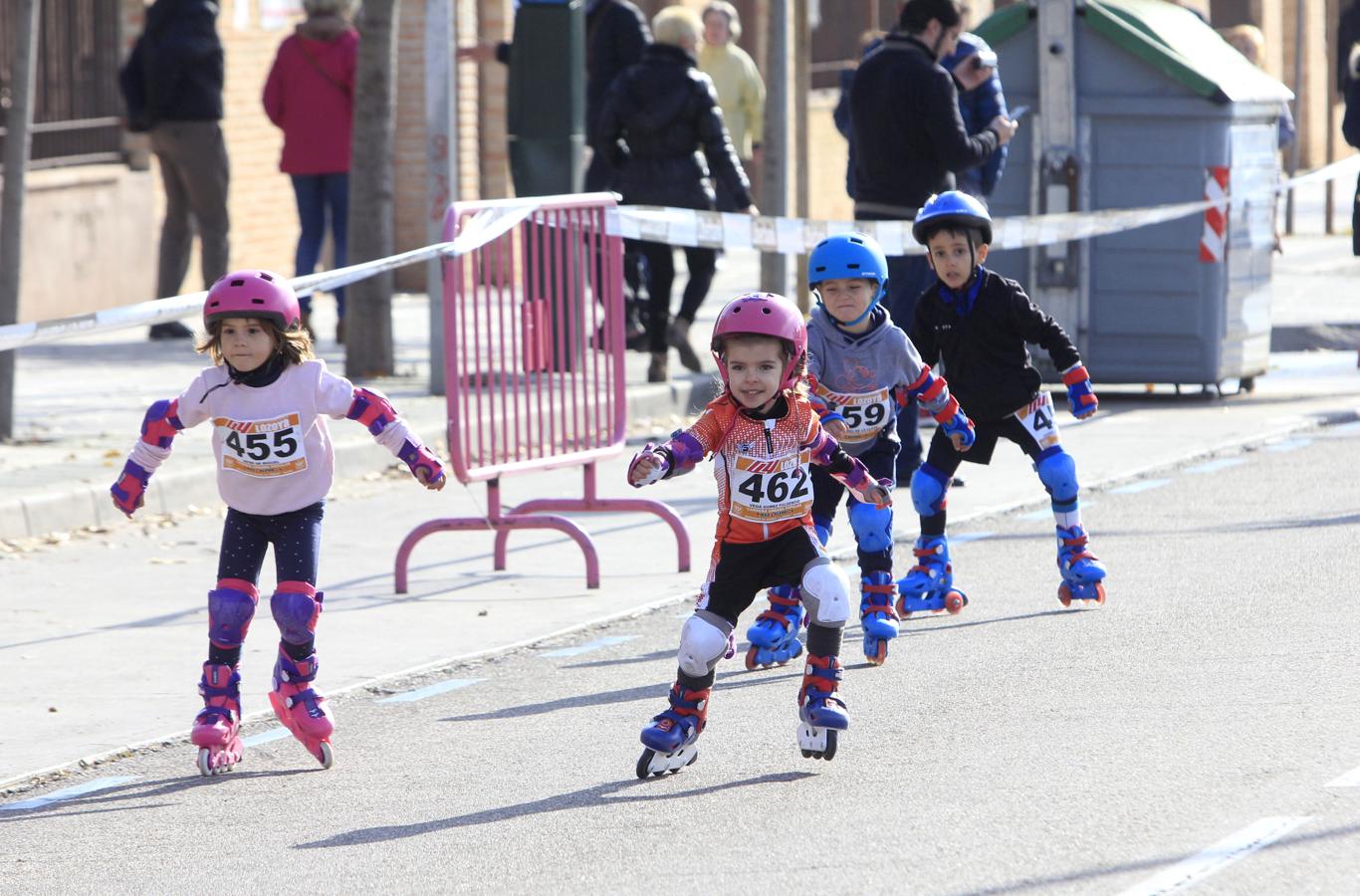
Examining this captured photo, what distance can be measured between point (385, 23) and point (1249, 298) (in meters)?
4.92

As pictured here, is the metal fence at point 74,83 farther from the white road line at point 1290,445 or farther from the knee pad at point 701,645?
the knee pad at point 701,645

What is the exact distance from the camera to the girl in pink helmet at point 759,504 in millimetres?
6195

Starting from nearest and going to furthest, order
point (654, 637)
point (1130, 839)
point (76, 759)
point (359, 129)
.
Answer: point (1130, 839) < point (76, 759) < point (654, 637) < point (359, 129)


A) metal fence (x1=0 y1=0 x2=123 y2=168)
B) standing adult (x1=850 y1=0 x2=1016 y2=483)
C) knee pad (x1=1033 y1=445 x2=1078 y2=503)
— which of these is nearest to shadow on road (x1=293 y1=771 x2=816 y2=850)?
knee pad (x1=1033 y1=445 x2=1078 y2=503)

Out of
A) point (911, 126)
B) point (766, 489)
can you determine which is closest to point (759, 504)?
point (766, 489)

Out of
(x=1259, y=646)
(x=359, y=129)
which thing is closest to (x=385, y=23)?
(x=359, y=129)

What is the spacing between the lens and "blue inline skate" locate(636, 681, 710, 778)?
20.2 ft

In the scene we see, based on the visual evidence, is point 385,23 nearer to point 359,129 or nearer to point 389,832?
point 359,129

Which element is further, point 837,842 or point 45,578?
point 45,578

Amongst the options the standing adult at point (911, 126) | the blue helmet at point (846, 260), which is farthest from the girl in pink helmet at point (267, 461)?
the standing adult at point (911, 126)

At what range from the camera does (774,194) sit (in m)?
15.5

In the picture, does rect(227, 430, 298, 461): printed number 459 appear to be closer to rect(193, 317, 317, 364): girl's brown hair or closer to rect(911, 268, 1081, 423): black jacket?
rect(193, 317, 317, 364): girl's brown hair

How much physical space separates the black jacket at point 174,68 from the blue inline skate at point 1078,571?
28.3ft

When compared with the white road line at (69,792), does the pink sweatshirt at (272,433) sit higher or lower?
higher
